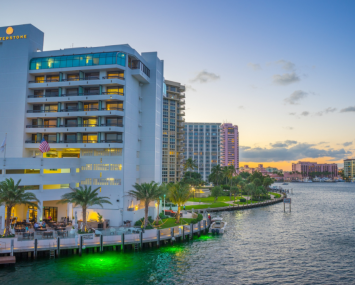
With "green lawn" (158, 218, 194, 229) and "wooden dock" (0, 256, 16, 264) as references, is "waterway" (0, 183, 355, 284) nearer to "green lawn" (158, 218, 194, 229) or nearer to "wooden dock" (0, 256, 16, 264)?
"wooden dock" (0, 256, 16, 264)

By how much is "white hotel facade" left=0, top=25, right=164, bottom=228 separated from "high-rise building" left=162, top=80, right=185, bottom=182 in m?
74.5

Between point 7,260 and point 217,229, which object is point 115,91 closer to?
point 217,229

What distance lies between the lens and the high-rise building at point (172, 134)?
141875 millimetres

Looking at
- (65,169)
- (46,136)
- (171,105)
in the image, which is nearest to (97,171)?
(65,169)

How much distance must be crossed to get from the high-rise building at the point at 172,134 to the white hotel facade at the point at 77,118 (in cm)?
7453

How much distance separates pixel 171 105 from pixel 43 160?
308 ft

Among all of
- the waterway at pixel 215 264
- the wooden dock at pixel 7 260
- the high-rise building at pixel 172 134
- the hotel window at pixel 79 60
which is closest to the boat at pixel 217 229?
the waterway at pixel 215 264

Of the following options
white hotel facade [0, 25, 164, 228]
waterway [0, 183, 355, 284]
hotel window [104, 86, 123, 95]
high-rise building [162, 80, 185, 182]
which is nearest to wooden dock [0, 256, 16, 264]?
waterway [0, 183, 355, 284]

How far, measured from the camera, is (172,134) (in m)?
145

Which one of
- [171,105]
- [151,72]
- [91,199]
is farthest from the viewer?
[171,105]

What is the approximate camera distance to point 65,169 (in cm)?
5894

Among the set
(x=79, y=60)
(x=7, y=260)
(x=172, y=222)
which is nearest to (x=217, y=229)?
(x=172, y=222)

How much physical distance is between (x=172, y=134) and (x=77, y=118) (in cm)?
8506

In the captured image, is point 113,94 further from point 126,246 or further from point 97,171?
point 126,246
